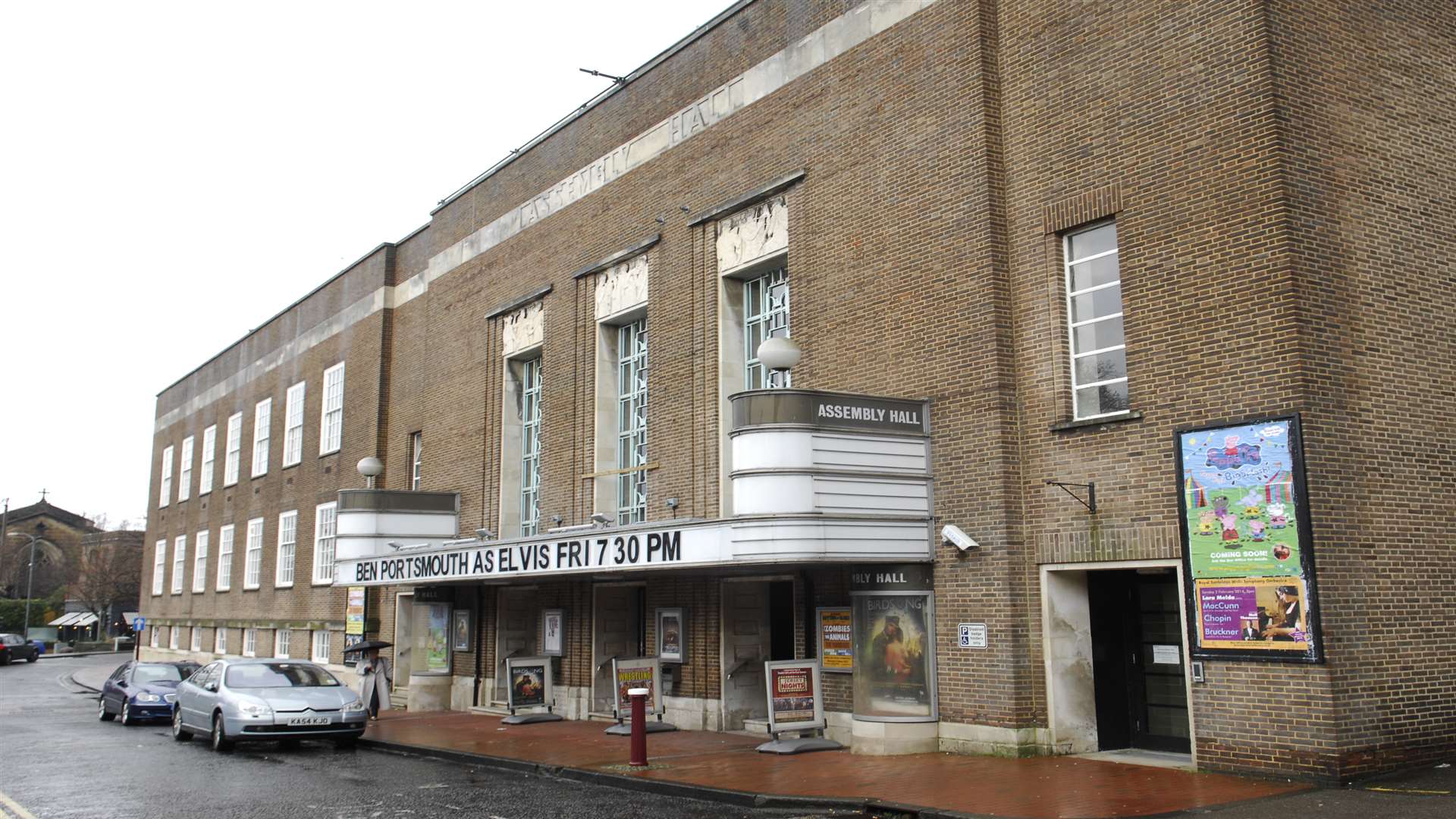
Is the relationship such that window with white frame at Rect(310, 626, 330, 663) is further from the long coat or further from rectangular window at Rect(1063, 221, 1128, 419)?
rectangular window at Rect(1063, 221, 1128, 419)

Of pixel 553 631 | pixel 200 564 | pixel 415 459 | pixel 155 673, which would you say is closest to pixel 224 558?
pixel 200 564

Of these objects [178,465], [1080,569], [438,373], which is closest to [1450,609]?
[1080,569]

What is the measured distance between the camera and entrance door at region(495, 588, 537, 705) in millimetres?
23922

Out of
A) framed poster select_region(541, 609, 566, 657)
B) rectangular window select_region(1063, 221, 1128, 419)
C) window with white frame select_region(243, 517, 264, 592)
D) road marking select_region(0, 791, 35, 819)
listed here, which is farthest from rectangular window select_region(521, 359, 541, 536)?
window with white frame select_region(243, 517, 264, 592)

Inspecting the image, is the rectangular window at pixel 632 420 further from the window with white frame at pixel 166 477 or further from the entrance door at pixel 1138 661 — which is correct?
the window with white frame at pixel 166 477

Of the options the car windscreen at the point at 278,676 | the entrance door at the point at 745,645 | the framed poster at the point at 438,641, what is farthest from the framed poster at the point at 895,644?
the framed poster at the point at 438,641

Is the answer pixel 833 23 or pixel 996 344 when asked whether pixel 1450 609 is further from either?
pixel 833 23

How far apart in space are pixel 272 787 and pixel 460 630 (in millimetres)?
11563

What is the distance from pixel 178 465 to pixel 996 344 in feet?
141

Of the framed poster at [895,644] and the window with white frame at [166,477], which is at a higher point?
the window with white frame at [166,477]

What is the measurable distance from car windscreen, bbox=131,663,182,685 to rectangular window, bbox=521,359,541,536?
8.08 metres

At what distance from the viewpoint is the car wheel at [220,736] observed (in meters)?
17.8

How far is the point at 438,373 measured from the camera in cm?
2767

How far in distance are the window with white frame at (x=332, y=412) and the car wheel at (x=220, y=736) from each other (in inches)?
601
